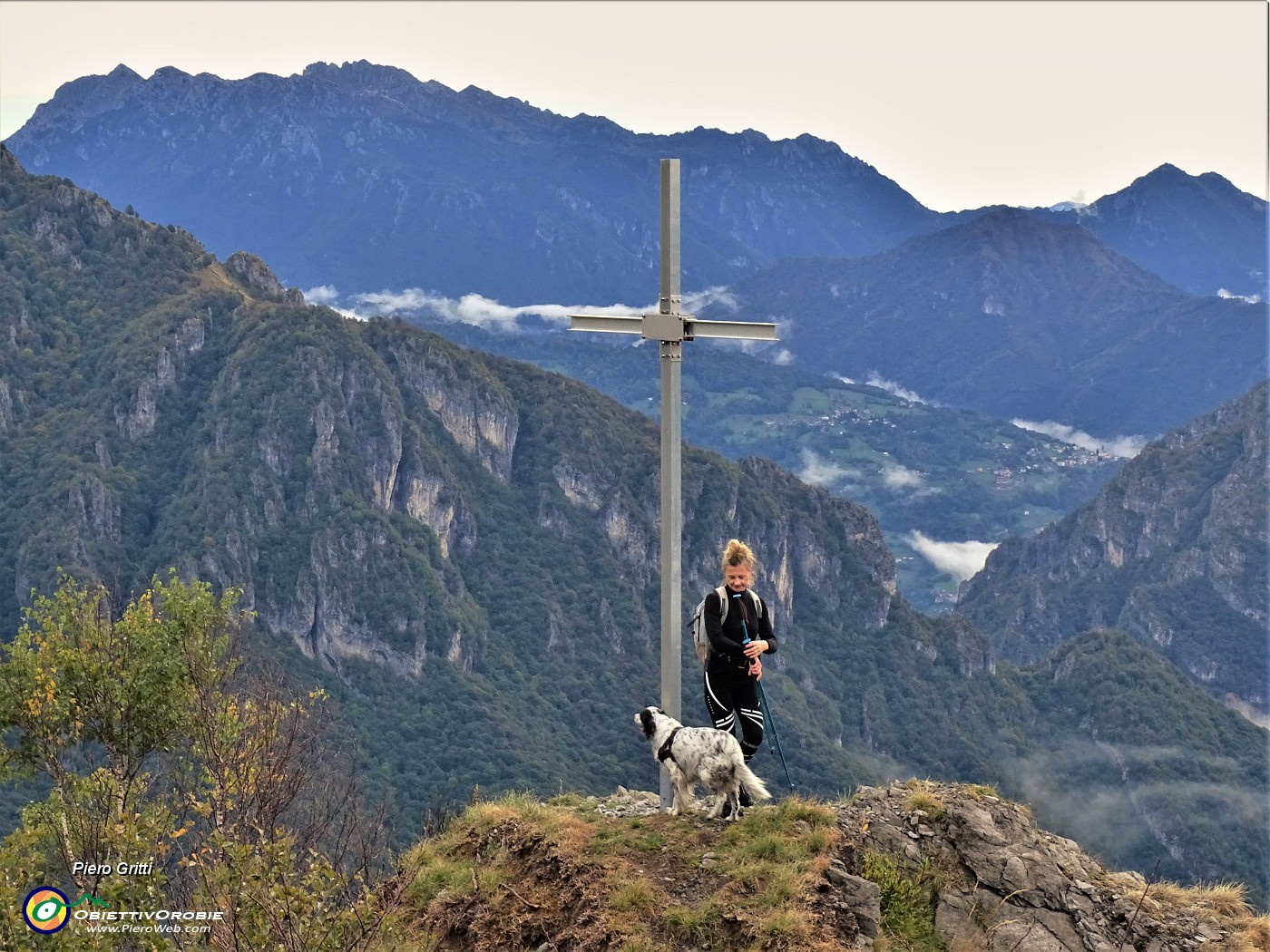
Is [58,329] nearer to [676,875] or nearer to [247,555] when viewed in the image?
[247,555]

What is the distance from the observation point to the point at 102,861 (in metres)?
12.1

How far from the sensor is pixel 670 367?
492 inches

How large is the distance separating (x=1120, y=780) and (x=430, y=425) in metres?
114

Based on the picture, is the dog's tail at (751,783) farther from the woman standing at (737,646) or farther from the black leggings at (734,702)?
the black leggings at (734,702)

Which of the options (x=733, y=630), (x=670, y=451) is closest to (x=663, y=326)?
(x=670, y=451)

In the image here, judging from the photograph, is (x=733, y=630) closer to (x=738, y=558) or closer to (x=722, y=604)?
(x=722, y=604)

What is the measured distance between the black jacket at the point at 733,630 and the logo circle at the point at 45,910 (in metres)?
6.19

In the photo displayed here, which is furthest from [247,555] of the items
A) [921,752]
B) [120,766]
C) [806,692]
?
[120,766]

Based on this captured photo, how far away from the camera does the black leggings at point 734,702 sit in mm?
12727

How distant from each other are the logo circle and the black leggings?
20.1 ft

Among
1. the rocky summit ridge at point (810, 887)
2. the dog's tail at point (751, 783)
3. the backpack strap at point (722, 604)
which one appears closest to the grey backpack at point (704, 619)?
the backpack strap at point (722, 604)

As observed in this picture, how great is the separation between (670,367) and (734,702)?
3.48m

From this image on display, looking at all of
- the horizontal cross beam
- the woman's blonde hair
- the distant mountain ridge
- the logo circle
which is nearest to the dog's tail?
the woman's blonde hair

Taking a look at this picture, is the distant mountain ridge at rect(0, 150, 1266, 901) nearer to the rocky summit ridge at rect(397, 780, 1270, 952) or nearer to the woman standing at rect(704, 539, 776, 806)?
the rocky summit ridge at rect(397, 780, 1270, 952)
